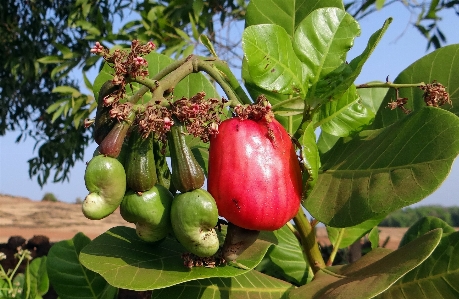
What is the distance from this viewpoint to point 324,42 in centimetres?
93

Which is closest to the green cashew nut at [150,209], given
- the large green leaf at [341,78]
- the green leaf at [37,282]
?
the large green leaf at [341,78]

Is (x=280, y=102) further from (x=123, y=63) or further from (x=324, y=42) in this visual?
(x=123, y=63)

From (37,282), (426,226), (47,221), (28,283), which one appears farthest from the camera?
(47,221)

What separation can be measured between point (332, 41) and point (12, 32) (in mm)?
5148

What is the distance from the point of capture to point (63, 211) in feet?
31.7

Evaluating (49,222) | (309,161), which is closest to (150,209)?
(309,161)

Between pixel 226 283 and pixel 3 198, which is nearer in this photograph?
pixel 226 283

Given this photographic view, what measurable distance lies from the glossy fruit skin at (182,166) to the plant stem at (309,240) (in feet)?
1.28

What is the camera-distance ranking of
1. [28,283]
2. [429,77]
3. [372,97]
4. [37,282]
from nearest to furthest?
[429,77] → [372,97] → [28,283] → [37,282]

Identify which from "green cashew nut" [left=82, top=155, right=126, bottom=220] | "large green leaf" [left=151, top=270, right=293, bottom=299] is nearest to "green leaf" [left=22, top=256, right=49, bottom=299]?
"large green leaf" [left=151, top=270, right=293, bottom=299]

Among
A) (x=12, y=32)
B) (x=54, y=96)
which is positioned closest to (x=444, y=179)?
(x=12, y=32)

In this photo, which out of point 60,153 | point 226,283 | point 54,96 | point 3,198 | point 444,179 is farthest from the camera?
point 3,198

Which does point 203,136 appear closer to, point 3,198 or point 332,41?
point 332,41

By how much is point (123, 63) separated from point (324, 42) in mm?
368
